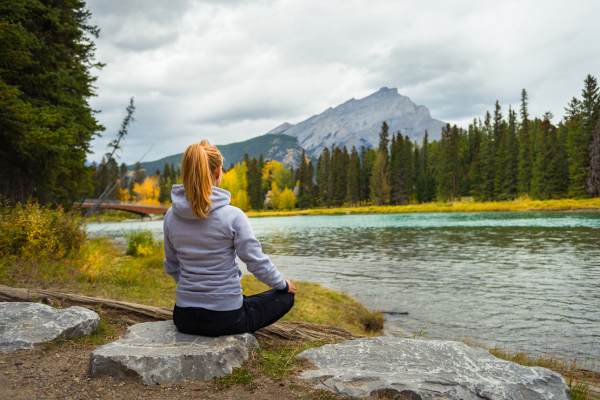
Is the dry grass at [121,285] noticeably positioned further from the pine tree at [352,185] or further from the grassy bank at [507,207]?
the pine tree at [352,185]

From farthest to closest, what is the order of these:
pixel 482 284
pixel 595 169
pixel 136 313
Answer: pixel 595 169 < pixel 482 284 < pixel 136 313

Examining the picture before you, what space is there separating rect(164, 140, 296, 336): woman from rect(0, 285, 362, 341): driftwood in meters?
1.11

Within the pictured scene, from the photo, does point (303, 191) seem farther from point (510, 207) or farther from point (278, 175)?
point (510, 207)

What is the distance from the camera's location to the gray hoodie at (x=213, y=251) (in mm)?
2635

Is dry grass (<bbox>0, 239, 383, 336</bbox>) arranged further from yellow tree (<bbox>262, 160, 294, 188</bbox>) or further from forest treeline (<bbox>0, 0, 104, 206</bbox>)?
yellow tree (<bbox>262, 160, 294, 188</bbox>)

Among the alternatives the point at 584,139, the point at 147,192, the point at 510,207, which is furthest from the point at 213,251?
the point at 147,192

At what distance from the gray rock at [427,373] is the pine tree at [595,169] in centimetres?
5480

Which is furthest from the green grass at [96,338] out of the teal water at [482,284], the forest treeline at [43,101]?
the forest treeline at [43,101]

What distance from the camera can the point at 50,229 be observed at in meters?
7.24

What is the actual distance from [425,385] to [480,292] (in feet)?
24.5

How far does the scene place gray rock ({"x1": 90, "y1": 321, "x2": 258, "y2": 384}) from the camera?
8.34 feet

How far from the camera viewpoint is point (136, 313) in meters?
4.07

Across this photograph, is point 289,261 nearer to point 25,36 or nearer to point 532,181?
point 25,36

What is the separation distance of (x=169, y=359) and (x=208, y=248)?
0.89 m
